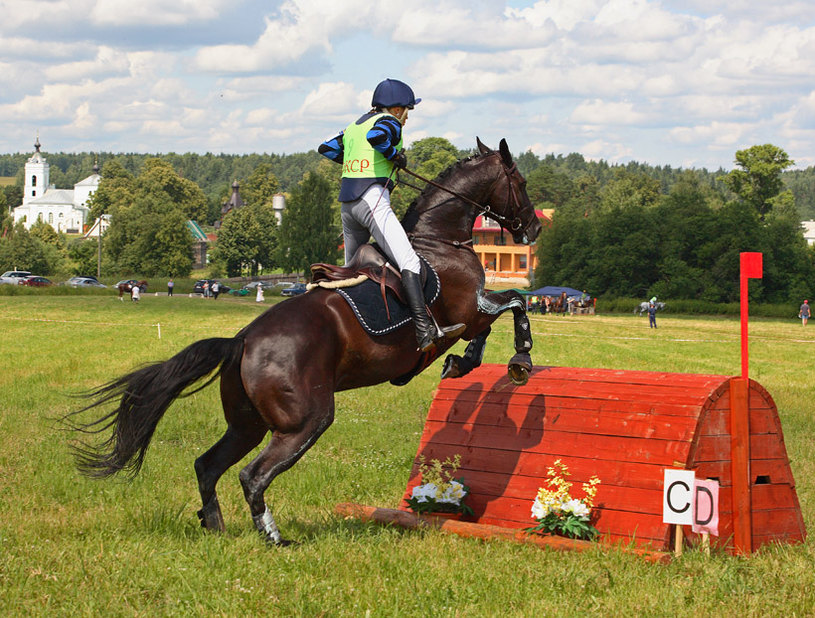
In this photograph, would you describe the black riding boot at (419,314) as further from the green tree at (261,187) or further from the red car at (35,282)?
the green tree at (261,187)

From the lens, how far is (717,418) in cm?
649

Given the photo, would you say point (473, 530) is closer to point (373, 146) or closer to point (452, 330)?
point (452, 330)

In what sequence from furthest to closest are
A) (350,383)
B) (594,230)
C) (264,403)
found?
(594,230) < (350,383) < (264,403)

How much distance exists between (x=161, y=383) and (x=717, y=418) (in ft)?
13.0

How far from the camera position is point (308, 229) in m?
92.9

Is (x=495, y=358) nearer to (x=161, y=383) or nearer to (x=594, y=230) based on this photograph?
(x=161, y=383)

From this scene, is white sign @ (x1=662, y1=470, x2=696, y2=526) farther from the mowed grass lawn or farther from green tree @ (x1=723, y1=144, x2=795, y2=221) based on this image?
green tree @ (x1=723, y1=144, x2=795, y2=221)

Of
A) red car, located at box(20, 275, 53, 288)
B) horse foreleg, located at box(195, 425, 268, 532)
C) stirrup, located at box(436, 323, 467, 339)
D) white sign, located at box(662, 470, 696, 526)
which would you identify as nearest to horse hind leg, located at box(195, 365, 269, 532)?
horse foreleg, located at box(195, 425, 268, 532)

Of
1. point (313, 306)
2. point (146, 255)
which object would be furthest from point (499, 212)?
point (146, 255)

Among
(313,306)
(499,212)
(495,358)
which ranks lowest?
(495,358)

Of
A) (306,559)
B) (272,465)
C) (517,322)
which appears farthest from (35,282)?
(306,559)

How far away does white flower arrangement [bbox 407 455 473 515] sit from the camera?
725cm

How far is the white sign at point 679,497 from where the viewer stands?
19.6 feet

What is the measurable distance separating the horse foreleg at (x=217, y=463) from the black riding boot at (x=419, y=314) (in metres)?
1.35
